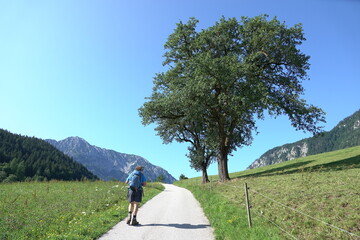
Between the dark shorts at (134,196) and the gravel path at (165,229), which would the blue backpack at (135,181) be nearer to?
the dark shorts at (134,196)

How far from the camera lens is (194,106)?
24688 millimetres

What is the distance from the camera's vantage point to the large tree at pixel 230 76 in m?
22.7

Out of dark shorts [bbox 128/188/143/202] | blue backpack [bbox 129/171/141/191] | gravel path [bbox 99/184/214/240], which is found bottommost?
gravel path [bbox 99/184/214/240]

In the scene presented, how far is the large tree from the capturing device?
2272 centimetres

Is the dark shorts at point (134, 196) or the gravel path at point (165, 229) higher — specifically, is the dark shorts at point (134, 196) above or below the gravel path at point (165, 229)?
above

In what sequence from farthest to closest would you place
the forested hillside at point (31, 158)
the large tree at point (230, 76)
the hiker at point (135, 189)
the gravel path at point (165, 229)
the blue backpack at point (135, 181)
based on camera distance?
the forested hillside at point (31, 158) → the large tree at point (230, 76) → the blue backpack at point (135, 181) → the hiker at point (135, 189) → the gravel path at point (165, 229)

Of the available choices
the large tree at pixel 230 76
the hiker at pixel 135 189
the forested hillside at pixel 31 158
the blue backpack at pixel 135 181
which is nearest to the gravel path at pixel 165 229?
the hiker at pixel 135 189

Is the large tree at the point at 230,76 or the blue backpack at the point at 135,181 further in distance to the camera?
the large tree at the point at 230,76

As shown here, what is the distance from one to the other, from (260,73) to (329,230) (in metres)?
19.5

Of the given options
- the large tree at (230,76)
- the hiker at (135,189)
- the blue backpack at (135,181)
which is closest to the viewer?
the hiker at (135,189)

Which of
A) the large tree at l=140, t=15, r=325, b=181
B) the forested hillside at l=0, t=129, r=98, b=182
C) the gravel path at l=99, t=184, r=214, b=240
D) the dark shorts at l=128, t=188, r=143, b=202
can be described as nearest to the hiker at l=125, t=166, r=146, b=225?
the dark shorts at l=128, t=188, r=143, b=202

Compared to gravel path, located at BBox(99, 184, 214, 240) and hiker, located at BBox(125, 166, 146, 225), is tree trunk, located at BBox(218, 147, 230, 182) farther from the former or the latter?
hiker, located at BBox(125, 166, 146, 225)

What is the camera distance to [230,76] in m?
22.4

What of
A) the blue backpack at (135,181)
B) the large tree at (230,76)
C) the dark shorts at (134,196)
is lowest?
the dark shorts at (134,196)
